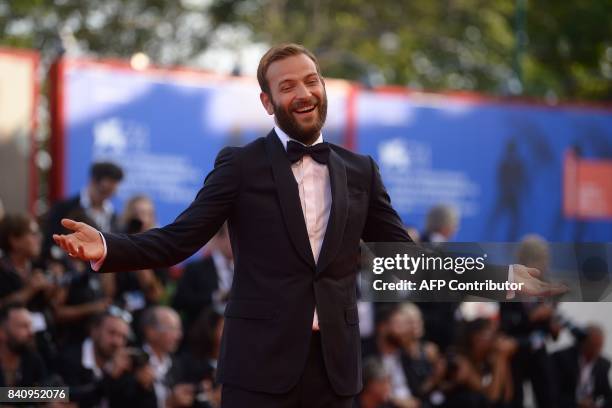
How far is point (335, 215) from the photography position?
177 inches

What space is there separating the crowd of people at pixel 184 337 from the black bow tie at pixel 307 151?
104 inches

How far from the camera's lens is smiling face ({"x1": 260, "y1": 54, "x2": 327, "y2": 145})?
180 inches

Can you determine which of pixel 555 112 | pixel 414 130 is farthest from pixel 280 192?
pixel 555 112

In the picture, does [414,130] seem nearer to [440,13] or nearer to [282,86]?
[282,86]

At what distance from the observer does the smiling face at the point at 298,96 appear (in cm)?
457

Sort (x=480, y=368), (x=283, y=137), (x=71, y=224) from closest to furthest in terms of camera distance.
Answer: (x=71, y=224) → (x=283, y=137) → (x=480, y=368)

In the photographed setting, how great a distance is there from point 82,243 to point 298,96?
0.92m

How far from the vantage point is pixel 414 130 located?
13.5 meters

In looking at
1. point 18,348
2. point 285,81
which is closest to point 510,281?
point 285,81

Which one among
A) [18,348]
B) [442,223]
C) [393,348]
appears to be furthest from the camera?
[442,223]

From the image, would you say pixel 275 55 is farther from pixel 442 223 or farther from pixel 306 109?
pixel 442 223

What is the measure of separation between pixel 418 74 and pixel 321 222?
2591 centimetres

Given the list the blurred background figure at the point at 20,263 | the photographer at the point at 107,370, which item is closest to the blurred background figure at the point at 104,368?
the photographer at the point at 107,370

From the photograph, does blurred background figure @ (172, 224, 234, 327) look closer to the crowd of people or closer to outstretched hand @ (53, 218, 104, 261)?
the crowd of people
